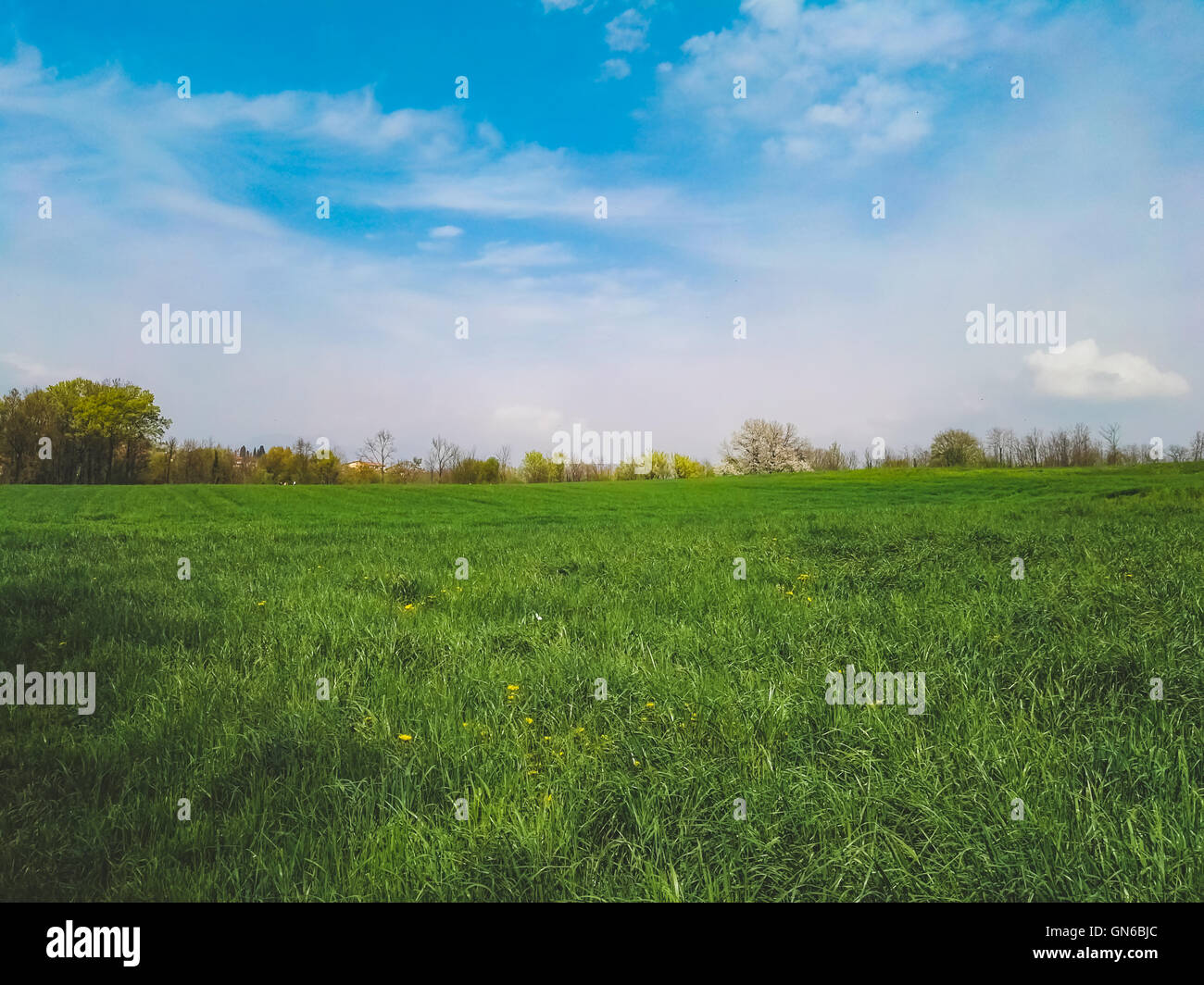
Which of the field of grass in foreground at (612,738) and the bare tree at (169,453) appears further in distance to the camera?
the bare tree at (169,453)

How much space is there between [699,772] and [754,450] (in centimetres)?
8376

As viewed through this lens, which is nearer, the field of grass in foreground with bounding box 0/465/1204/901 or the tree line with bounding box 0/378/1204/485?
the field of grass in foreground with bounding box 0/465/1204/901

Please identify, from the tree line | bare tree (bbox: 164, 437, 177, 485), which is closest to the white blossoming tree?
the tree line

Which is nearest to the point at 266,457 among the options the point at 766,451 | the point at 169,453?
the point at 169,453

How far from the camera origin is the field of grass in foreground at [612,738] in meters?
2.81

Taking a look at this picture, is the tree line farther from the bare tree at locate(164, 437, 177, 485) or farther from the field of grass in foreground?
the field of grass in foreground

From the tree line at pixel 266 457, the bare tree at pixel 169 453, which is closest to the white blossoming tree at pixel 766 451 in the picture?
the tree line at pixel 266 457

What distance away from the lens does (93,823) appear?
3186 mm

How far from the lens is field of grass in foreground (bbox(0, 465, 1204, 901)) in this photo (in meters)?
2.81

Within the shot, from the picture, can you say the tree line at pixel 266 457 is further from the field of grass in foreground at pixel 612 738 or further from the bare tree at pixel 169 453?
the field of grass in foreground at pixel 612 738

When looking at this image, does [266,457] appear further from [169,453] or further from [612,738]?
[612,738]

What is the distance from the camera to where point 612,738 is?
394 centimetres

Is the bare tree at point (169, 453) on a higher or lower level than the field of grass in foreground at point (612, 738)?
higher
